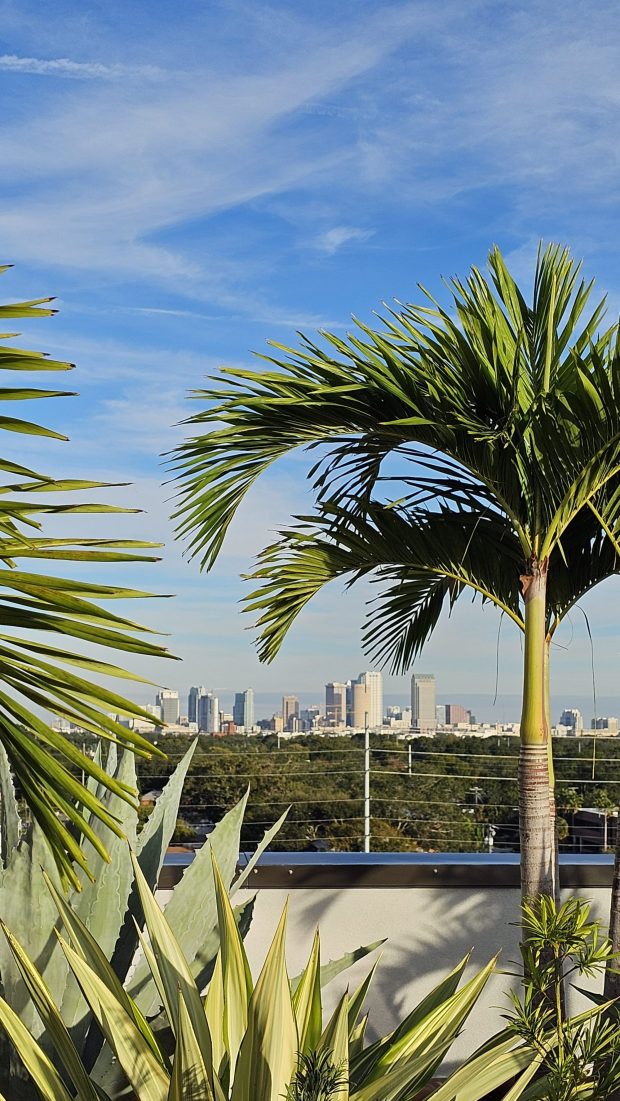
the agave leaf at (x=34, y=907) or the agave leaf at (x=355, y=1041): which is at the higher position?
the agave leaf at (x=34, y=907)

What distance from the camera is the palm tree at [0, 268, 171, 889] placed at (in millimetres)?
892

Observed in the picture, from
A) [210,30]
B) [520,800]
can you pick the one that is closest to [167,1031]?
[520,800]

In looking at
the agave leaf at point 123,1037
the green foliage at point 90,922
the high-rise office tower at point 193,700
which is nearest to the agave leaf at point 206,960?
the green foliage at point 90,922

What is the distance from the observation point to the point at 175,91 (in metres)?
4.59

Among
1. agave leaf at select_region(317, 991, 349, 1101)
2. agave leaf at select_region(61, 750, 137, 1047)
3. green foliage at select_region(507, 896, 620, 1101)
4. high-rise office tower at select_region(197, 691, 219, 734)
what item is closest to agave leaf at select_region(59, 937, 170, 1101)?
agave leaf at select_region(317, 991, 349, 1101)

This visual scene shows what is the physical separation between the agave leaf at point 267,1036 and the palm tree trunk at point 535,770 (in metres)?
1.65

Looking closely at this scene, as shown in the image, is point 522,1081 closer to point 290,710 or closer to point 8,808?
point 8,808

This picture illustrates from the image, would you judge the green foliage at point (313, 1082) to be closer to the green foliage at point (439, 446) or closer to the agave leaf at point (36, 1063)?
the agave leaf at point (36, 1063)

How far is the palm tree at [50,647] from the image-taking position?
35.1 inches

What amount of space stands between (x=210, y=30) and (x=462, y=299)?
2051 millimetres

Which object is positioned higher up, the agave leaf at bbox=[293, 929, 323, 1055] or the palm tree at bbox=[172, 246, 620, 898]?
the palm tree at bbox=[172, 246, 620, 898]

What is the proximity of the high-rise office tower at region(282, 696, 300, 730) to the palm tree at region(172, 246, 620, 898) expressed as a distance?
1672 cm

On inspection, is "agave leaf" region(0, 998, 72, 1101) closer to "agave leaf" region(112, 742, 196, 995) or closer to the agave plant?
the agave plant

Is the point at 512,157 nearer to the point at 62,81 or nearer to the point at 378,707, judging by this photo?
the point at 62,81
